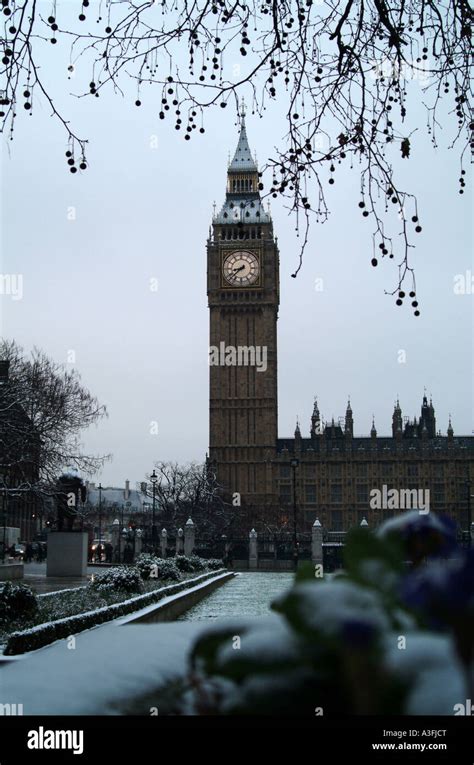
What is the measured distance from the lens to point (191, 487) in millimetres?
67250

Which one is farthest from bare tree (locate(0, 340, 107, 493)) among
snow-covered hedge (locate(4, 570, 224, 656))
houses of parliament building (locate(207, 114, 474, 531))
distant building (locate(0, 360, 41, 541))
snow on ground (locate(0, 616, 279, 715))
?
houses of parliament building (locate(207, 114, 474, 531))

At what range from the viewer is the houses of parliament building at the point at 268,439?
90.9 meters

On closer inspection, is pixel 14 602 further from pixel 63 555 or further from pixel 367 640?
pixel 63 555

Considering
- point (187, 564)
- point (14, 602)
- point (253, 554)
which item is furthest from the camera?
point (253, 554)

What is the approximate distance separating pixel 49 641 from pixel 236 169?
90882mm

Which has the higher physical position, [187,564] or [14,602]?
[14,602]

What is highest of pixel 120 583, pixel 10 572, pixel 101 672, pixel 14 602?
pixel 101 672

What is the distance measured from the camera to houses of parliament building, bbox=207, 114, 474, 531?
9088 cm

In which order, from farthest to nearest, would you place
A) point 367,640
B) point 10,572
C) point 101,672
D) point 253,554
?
point 253,554 < point 10,572 < point 101,672 < point 367,640

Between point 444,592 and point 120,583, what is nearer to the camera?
point 444,592

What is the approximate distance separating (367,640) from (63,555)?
26.4 m

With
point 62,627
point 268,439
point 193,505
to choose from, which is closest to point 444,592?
point 62,627

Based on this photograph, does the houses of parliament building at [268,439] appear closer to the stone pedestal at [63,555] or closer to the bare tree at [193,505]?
the bare tree at [193,505]

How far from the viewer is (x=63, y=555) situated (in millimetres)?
26391
